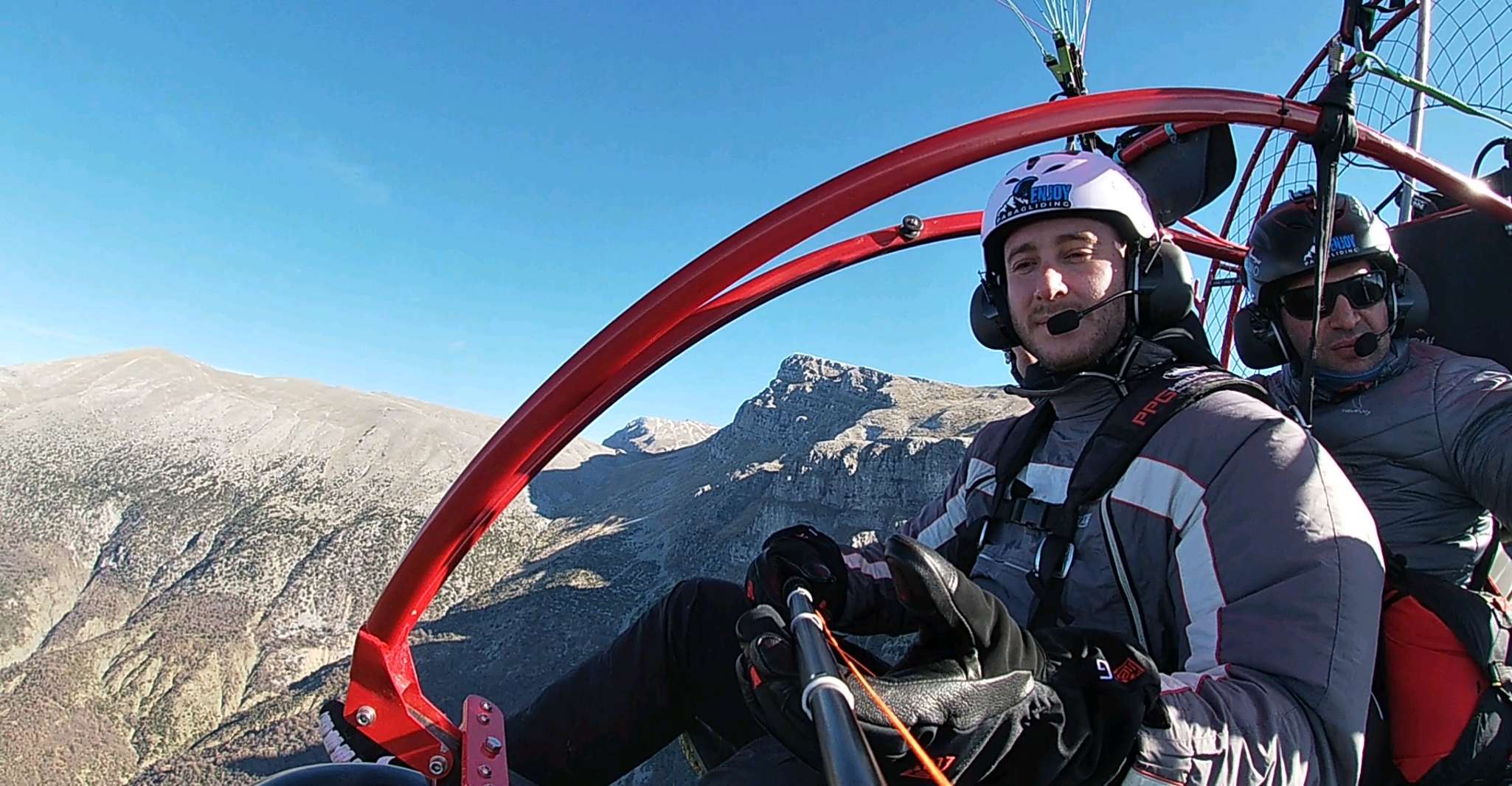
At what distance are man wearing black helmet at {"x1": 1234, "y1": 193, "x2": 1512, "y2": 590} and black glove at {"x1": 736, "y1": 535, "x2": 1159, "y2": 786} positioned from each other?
1.65 metres

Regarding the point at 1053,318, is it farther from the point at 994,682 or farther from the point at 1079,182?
the point at 994,682

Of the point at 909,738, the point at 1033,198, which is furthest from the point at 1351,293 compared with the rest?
the point at 909,738

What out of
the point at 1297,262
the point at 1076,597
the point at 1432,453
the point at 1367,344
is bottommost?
the point at 1076,597

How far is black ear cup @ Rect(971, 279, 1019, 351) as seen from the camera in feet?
9.07

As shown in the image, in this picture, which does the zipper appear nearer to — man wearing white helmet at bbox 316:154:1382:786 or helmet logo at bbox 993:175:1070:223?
man wearing white helmet at bbox 316:154:1382:786

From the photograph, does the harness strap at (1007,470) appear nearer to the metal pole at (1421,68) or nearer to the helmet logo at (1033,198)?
the helmet logo at (1033,198)

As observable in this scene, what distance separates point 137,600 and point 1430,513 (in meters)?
147

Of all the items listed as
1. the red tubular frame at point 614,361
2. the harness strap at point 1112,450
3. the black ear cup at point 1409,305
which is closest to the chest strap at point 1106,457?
the harness strap at point 1112,450

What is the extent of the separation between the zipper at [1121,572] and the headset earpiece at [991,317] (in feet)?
2.78

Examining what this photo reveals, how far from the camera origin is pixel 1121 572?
1.95 metres

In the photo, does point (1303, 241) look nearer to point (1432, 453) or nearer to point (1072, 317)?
point (1432, 453)

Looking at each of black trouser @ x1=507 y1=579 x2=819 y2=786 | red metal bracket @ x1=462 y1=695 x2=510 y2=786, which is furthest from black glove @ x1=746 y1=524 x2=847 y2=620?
red metal bracket @ x1=462 y1=695 x2=510 y2=786

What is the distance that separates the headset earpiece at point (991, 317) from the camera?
2.70m

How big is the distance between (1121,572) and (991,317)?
1146 mm
